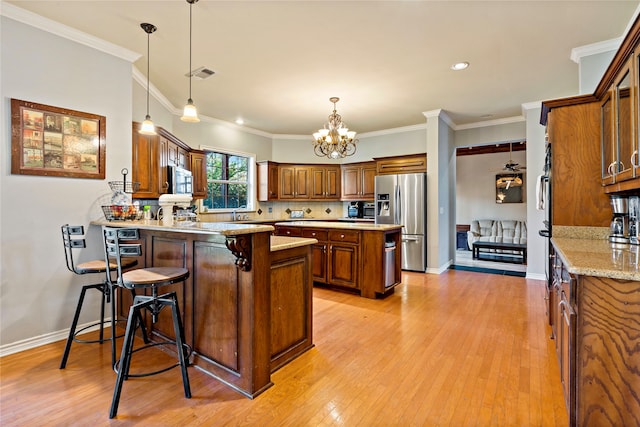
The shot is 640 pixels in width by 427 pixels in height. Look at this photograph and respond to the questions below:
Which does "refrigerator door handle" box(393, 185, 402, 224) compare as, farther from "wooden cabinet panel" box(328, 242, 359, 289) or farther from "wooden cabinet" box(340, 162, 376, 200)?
"wooden cabinet panel" box(328, 242, 359, 289)

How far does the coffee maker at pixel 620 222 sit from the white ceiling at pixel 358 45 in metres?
1.59

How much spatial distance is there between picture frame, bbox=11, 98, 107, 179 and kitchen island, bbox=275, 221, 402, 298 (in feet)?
8.49

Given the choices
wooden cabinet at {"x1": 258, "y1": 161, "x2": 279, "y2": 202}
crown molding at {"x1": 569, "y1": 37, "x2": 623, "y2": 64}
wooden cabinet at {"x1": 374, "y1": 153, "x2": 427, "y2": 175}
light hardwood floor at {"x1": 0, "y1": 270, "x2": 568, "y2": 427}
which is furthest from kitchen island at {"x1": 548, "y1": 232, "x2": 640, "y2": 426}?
wooden cabinet at {"x1": 258, "y1": 161, "x2": 279, "y2": 202}

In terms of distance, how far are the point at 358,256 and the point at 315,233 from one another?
71 centimetres

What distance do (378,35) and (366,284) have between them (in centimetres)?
279

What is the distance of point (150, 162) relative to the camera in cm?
349

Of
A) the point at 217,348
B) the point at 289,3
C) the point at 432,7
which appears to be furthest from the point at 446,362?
the point at 289,3

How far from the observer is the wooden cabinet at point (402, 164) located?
19.0 feet

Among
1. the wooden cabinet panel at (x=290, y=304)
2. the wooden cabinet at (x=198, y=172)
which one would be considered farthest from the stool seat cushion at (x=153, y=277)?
the wooden cabinet at (x=198, y=172)

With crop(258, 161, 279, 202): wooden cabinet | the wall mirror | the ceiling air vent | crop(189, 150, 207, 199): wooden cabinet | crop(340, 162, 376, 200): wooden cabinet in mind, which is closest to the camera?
the ceiling air vent

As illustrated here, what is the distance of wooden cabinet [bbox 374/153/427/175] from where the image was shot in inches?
229

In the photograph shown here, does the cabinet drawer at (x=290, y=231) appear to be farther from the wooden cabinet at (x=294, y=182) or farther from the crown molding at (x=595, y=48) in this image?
the crown molding at (x=595, y=48)

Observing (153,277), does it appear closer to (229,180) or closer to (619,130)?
(619,130)

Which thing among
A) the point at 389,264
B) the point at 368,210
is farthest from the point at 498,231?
the point at 389,264
